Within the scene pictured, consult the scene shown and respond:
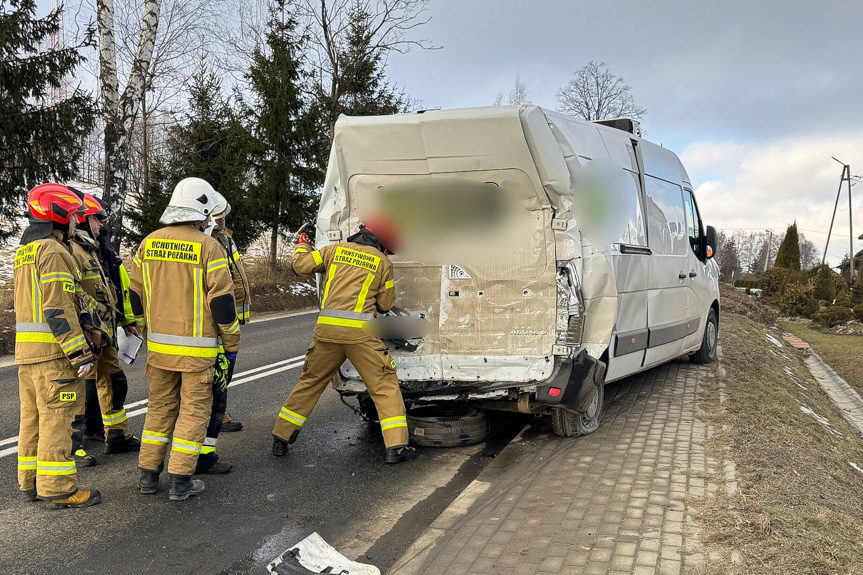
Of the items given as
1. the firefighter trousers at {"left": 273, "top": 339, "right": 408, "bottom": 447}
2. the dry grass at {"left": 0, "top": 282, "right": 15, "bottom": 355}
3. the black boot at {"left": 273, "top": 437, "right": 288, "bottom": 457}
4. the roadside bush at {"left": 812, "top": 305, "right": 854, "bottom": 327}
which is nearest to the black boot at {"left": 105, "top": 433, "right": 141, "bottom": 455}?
the black boot at {"left": 273, "top": 437, "right": 288, "bottom": 457}

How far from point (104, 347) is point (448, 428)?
268cm

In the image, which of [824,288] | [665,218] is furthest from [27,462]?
[824,288]

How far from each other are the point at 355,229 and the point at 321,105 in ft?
57.3

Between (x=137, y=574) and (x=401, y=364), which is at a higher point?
(x=401, y=364)

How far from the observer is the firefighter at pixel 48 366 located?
13.2 ft

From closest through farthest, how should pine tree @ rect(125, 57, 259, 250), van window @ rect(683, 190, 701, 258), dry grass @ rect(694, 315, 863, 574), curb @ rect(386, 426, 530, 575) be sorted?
dry grass @ rect(694, 315, 863, 574), curb @ rect(386, 426, 530, 575), van window @ rect(683, 190, 701, 258), pine tree @ rect(125, 57, 259, 250)

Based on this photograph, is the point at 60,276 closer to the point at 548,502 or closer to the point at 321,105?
the point at 548,502

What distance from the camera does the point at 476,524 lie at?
146 inches

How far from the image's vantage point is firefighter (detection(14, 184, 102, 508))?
4.03 metres

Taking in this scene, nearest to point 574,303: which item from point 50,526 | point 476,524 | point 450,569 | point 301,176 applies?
point 476,524

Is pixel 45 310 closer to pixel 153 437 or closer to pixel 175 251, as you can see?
pixel 175 251

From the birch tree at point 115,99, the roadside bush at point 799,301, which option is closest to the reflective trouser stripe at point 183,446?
the birch tree at point 115,99

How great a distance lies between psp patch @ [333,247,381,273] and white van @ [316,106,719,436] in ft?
1.41

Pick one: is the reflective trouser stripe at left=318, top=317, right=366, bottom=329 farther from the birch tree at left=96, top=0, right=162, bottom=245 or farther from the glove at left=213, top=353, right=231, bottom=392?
the birch tree at left=96, top=0, right=162, bottom=245
